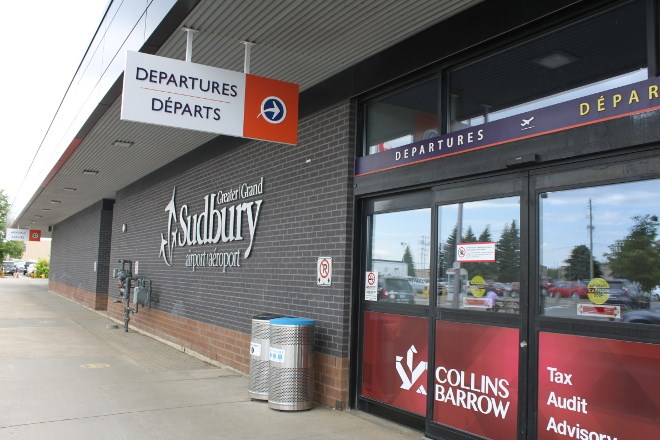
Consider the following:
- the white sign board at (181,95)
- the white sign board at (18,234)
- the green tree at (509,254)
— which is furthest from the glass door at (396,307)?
the white sign board at (18,234)

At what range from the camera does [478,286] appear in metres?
5.27

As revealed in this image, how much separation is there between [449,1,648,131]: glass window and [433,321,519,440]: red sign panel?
203 cm

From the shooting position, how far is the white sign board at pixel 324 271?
23.1ft

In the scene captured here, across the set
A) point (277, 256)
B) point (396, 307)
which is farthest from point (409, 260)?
point (277, 256)

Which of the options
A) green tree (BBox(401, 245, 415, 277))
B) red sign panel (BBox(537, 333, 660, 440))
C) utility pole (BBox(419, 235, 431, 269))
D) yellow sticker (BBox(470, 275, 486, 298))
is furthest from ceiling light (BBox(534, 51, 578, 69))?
green tree (BBox(401, 245, 415, 277))

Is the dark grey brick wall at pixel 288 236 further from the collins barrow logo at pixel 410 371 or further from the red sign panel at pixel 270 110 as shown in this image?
the red sign panel at pixel 270 110

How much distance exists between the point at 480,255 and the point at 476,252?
6 cm

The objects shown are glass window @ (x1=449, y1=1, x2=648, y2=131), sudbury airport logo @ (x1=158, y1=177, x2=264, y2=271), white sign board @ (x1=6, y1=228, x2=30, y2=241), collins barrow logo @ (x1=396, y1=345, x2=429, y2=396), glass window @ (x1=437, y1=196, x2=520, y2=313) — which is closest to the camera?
glass window @ (x1=449, y1=1, x2=648, y2=131)

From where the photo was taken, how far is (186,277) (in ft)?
37.9

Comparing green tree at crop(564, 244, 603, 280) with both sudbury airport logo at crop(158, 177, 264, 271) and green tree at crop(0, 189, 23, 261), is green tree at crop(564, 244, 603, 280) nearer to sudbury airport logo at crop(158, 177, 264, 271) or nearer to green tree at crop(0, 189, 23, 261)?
sudbury airport logo at crop(158, 177, 264, 271)

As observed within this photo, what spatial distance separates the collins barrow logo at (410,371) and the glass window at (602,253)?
69.7 inches

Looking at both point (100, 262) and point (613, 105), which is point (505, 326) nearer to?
point (613, 105)

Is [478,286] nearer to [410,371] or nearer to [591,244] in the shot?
[591,244]

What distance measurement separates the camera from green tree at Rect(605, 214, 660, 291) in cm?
393
